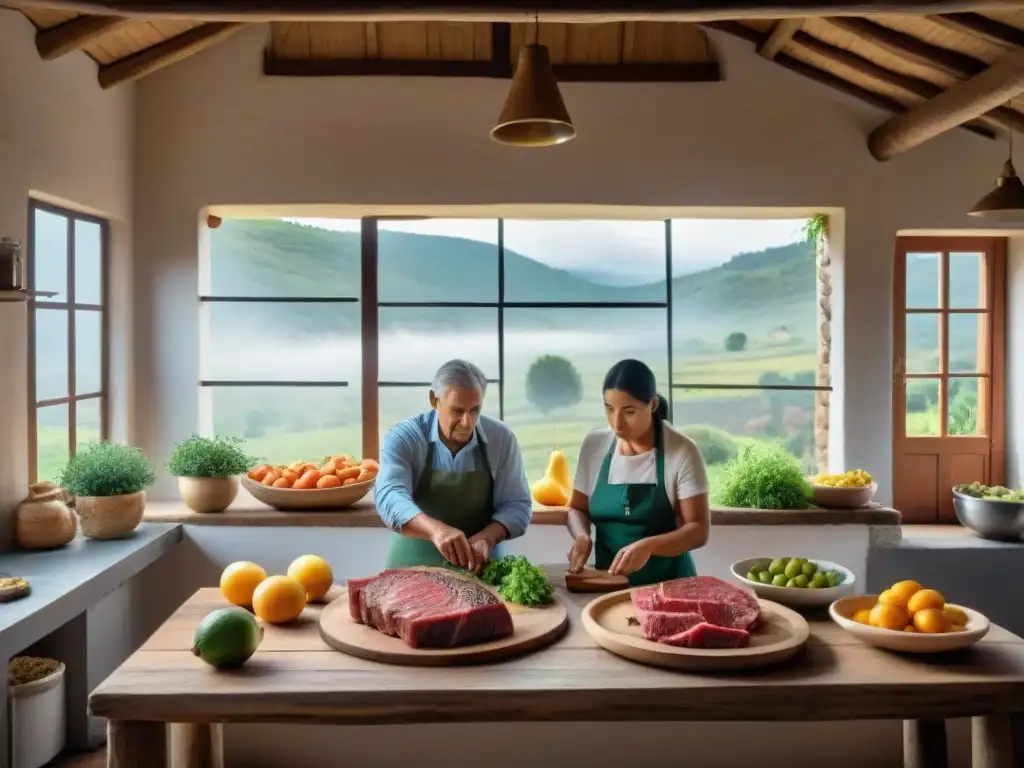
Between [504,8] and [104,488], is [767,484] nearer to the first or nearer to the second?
[504,8]

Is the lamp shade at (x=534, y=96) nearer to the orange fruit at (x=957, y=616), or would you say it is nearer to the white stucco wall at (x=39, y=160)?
the orange fruit at (x=957, y=616)

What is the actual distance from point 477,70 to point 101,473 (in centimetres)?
293

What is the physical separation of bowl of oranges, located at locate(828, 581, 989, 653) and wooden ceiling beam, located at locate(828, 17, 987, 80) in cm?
274

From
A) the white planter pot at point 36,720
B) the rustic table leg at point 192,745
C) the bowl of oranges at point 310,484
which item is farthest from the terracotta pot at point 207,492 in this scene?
the rustic table leg at point 192,745

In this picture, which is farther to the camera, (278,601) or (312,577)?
(312,577)

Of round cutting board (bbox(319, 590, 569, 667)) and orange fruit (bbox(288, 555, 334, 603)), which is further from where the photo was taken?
orange fruit (bbox(288, 555, 334, 603))

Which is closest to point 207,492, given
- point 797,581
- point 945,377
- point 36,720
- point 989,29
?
point 36,720

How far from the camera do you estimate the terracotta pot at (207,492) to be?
4582mm

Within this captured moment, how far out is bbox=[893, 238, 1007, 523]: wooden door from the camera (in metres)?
5.44

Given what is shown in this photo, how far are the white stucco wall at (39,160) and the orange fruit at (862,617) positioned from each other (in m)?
3.39

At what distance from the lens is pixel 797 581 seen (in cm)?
271

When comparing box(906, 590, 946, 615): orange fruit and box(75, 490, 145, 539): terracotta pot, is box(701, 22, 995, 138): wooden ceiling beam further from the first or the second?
box(75, 490, 145, 539): terracotta pot

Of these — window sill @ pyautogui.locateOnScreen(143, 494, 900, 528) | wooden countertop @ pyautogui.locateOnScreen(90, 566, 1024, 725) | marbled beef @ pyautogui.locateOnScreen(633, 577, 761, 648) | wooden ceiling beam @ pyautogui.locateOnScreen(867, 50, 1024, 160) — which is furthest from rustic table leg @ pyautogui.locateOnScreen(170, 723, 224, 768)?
wooden ceiling beam @ pyautogui.locateOnScreen(867, 50, 1024, 160)

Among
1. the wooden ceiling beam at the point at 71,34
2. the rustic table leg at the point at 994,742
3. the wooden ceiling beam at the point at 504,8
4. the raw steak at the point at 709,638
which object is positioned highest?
the wooden ceiling beam at the point at 71,34
